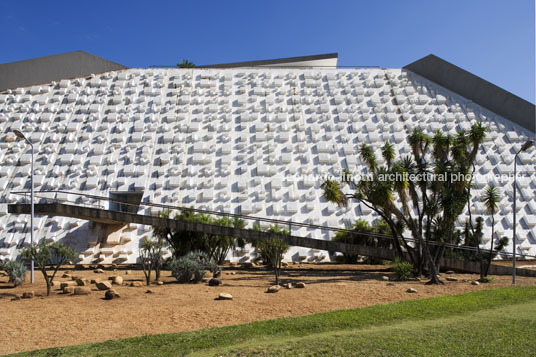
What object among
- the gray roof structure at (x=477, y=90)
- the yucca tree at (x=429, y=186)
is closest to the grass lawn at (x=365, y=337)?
the yucca tree at (x=429, y=186)

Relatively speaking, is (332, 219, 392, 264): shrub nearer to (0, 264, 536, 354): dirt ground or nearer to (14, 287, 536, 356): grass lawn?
(0, 264, 536, 354): dirt ground

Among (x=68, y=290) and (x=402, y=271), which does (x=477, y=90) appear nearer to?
(x=402, y=271)

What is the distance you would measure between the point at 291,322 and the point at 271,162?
15.0m

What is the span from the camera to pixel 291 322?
Result: 23.0 ft

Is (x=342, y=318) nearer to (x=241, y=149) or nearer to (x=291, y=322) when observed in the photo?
(x=291, y=322)

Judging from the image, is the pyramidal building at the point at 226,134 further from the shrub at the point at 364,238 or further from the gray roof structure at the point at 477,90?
the shrub at the point at 364,238

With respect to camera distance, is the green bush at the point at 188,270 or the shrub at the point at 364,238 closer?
the green bush at the point at 188,270

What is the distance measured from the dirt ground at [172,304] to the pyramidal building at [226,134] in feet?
19.6

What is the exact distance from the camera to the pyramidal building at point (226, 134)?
19.0 meters

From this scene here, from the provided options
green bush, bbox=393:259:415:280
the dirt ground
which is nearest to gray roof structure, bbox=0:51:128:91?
the dirt ground

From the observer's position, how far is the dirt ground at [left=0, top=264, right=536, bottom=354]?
690 cm

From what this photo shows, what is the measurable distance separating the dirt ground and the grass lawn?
792 mm

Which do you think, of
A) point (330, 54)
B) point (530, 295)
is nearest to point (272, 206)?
point (530, 295)

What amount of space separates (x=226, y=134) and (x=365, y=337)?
60.7ft
